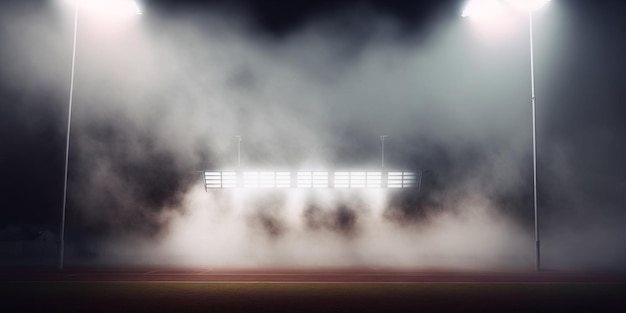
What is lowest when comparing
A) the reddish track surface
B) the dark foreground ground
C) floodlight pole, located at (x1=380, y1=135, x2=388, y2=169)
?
the reddish track surface

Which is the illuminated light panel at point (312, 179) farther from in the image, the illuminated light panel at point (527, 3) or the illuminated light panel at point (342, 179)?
the illuminated light panel at point (527, 3)

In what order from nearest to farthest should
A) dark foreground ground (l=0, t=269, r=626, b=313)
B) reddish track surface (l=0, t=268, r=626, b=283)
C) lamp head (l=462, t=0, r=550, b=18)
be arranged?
dark foreground ground (l=0, t=269, r=626, b=313), reddish track surface (l=0, t=268, r=626, b=283), lamp head (l=462, t=0, r=550, b=18)

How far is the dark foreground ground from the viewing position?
440 inches

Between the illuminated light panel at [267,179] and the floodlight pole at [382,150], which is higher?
the floodlight pole at [382,150]

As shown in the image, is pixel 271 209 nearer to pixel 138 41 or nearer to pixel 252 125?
pixel 252 125

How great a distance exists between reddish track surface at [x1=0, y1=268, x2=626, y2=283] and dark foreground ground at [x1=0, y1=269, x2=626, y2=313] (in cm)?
4

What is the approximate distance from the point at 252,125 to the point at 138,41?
289 inches

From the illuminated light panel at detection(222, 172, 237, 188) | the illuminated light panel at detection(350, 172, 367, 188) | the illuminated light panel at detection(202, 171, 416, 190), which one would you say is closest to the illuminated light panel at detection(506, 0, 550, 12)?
the illuminated light panel at detection(202, 171, 416, 190)

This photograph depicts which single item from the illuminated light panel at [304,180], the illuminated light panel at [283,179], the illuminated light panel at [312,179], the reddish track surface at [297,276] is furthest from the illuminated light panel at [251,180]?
the reddish track surface at [297,276]

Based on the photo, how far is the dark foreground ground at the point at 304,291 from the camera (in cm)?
1117

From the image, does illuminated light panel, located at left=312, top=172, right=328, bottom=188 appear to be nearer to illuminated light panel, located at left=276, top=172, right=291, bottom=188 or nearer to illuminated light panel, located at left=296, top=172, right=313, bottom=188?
illuminated light panel, located at left=296, top=172, right=313, bottom=188

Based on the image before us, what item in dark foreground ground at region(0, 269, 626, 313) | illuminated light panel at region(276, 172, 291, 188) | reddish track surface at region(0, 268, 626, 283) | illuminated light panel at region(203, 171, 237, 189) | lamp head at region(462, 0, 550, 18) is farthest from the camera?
illuminated light panel at region(203, 171, 237, 189)

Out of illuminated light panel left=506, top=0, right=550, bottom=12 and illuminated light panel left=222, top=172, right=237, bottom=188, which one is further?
illuminated light panel left=222, top=172, right=237, bottom=188

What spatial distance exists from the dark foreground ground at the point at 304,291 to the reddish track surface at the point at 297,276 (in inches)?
1.4
